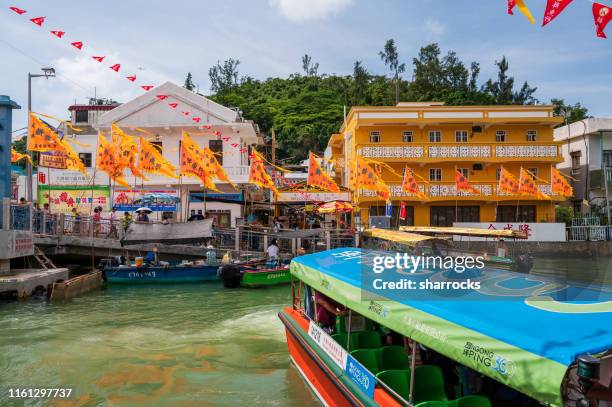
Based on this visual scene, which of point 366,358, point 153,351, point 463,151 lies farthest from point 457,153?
point 366,358

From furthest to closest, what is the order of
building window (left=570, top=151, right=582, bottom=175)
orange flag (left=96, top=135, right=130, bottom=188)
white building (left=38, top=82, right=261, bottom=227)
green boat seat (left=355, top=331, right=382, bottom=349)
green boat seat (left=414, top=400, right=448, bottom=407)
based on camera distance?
building window (left=570, top=151, right=582, bottom=175), white building (left=38, top=82, right=261, bottom=227), orange flag (left=96, top=135, right=130, bottom=188), green boat seat (left=355, top=331, right=382, bottom=349), green boat seat (left=414, top=400, right=448, bottom=407)

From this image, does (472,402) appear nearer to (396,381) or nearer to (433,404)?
(433,404)

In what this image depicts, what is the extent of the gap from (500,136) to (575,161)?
6202 mm

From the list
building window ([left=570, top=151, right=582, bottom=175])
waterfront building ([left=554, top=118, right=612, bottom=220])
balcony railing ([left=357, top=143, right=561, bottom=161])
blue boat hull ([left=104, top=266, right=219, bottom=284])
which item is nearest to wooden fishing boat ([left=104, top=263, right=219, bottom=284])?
blue boat hull ([left=104, top=266, right=219, bottom=284])

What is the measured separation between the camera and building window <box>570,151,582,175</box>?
112ft

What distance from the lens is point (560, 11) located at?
6.77 meters

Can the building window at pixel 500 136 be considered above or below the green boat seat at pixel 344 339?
above

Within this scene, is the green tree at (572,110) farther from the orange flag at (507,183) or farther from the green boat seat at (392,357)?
the green boat seat at (392,357)

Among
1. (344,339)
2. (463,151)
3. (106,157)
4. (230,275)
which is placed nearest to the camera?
(344,339)

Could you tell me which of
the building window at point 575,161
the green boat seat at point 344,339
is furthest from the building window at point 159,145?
the building window at point 575,161

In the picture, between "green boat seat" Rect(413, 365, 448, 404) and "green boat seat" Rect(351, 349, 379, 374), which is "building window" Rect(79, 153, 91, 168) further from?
"green boat seat" Rect(413, 365, 448, 404)

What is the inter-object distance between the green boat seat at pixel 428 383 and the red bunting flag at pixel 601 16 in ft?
16.7

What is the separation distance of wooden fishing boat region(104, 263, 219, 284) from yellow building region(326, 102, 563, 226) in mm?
13259

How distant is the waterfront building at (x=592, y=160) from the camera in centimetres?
3213
